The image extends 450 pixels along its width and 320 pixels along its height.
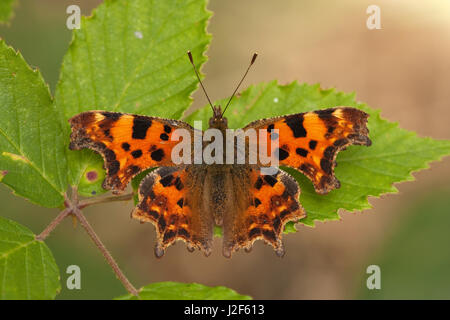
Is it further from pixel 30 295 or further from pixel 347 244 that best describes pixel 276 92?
pixel 347 244

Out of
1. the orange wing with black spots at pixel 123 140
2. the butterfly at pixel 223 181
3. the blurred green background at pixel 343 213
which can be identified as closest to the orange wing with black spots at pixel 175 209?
the butterfly at pixel 223 181

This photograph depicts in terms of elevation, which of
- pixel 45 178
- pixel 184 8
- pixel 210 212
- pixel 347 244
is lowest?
pixel 347 244

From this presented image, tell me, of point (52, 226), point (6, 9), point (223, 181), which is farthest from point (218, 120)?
point (6, 9)

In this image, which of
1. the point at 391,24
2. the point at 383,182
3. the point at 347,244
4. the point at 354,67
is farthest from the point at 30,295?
the point at 391,24

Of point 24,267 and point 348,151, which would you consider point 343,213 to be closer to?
point 348,151

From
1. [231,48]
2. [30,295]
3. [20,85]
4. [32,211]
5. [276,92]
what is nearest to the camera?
[30,295]

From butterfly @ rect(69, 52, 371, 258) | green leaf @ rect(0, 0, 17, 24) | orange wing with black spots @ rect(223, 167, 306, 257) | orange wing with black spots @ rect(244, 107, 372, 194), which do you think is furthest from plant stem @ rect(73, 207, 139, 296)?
green leaf @ rect(0, 0, 17, 24)

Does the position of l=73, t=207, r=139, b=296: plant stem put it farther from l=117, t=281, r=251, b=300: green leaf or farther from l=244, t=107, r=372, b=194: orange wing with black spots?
l=244, t=107, r=372, b=194: orange wing with black spots
